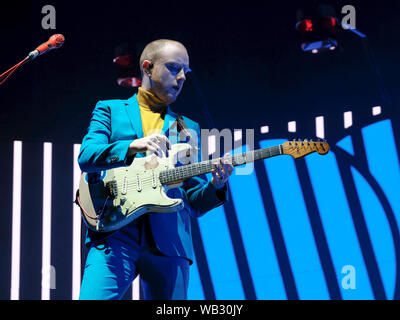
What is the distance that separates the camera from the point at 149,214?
9.14 ft

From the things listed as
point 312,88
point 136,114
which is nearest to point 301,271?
point 312,88

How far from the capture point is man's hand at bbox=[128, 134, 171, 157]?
258cm

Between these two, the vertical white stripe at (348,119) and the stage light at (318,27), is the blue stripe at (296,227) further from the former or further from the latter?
the stage light at (318,27)

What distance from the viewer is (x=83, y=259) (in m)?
5.24

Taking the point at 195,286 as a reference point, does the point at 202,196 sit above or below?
above

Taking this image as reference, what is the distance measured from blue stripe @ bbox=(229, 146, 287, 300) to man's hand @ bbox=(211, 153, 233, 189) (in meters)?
2.13

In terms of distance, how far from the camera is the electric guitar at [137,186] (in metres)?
2.74

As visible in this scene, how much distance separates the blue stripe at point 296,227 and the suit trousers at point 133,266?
238 cm

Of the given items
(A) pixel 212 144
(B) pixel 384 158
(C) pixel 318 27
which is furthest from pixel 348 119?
(A) pixel 212 144

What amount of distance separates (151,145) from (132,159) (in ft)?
0.53

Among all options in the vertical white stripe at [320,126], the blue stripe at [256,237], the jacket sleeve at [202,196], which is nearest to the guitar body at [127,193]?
the jacket sleeve at [202,196]

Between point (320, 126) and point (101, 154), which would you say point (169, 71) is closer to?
point (101, 154)

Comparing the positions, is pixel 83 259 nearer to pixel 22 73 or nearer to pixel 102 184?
pixel 22 73

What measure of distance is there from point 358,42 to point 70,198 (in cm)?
285
